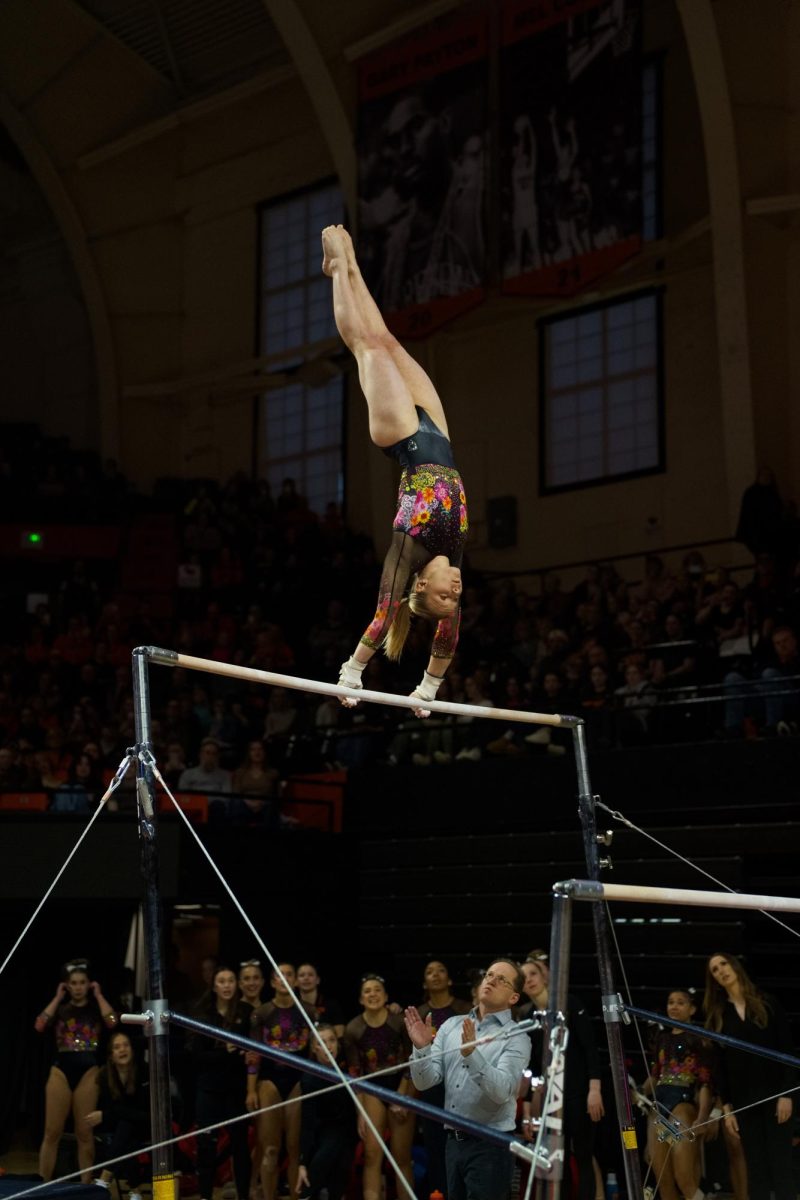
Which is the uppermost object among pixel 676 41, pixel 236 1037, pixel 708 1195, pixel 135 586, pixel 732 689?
pixel 676 41

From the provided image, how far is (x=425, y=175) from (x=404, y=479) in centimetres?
1078

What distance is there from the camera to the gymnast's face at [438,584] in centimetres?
648

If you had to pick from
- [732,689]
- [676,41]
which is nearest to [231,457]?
[676,41]

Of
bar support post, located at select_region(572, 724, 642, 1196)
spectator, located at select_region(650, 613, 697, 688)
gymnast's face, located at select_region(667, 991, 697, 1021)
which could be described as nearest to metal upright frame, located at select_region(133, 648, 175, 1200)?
bar support post, located at select_region(572, 724, 642, 1196)

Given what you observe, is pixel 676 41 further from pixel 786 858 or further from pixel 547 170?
pixel 786 858

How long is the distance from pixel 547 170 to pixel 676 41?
246cm

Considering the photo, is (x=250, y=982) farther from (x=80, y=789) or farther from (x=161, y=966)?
(x=161, y=966)

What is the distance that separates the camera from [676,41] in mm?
16516

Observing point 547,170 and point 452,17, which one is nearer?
point 547,170

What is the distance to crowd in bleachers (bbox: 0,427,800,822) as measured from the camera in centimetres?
1200

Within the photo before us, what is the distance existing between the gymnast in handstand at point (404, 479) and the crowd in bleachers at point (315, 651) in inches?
184

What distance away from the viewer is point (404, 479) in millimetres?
6496

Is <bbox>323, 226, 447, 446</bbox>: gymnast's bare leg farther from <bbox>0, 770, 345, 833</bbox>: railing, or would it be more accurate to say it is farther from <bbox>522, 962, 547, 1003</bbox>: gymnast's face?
<bbox>0, 770, 345, 833</bbox>: railing

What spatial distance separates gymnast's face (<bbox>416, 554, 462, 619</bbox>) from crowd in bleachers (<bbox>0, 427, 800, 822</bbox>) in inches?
182
